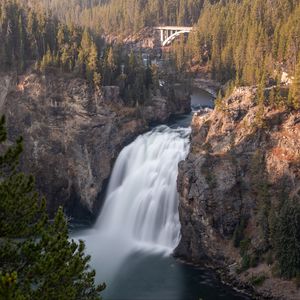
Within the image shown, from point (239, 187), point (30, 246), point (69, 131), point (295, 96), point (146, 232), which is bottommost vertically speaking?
point (146, 232)

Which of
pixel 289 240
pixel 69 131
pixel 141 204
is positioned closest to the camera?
pixel 289 240

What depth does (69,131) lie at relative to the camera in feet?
249

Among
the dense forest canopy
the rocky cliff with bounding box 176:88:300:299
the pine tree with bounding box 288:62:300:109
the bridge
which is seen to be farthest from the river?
the dense forest canopy

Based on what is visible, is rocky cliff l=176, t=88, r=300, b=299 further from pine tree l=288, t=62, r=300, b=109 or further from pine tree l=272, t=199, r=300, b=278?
pine tree l=272, t=199, r=300, b=278

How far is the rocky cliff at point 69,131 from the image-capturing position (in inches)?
2904

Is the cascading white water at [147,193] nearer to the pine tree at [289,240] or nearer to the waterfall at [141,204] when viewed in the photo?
the waterfall at [141,204]

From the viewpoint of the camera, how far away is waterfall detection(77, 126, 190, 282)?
58812mm

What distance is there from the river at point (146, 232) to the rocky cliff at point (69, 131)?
329 centimetres

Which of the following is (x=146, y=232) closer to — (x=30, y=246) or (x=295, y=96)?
(x=295, y=96)

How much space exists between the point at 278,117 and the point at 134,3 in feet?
461

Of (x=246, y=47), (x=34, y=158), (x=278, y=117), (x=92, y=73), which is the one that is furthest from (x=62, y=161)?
(x=246, y=47)

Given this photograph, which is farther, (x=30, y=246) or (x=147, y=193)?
(x=147, y=193)

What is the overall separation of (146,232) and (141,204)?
4156 millimetres

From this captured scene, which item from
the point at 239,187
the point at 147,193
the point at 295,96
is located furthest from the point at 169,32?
the point at 239,187
